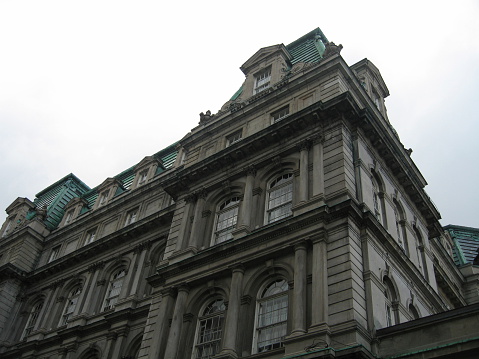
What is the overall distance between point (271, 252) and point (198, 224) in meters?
5.72

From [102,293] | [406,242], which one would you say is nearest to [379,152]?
[406,242]

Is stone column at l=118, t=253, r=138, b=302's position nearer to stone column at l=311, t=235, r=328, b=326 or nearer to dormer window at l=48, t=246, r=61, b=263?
dormer window at l=48, t=246, r=61, b=263

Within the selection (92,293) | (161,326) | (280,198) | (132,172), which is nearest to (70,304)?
(92,293)

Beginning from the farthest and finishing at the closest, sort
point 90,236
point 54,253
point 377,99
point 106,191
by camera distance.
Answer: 1. point 106,191
2. point 54,253
3. point 90,236
4. point 377,99

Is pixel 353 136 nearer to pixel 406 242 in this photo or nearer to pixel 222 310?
pixel 406 242

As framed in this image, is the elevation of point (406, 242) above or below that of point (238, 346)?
above

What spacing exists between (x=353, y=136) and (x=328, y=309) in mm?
9098

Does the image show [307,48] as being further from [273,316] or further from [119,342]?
[119,342]

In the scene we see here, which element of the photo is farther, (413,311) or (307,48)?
(307,48)

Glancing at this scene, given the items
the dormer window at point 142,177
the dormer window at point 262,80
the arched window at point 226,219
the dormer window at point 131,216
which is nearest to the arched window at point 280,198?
the arched window at point 226,219

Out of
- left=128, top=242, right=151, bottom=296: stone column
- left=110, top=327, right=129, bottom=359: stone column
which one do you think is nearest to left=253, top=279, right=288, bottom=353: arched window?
left=110, top=327, right=129, bottom=359: stone column

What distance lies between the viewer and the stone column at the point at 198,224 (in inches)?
965

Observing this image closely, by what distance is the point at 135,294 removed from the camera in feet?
95.8

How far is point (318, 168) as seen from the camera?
22.2 m
